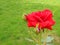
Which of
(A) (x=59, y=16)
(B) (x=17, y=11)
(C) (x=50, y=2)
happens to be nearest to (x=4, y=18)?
(B) (x=17, y=11)

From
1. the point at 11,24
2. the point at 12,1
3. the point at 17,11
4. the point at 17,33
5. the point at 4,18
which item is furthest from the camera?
the point at 12,1

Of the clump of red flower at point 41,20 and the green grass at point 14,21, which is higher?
the clump of red flower at point 41,20

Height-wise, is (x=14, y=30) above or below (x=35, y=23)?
below

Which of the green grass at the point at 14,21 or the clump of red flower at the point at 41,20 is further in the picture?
the green grass at the point at 14,21

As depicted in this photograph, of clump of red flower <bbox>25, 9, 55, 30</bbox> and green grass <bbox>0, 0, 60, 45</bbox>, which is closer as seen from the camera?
clump of red flower <bbox>25, 9, 55, 30</bbox>

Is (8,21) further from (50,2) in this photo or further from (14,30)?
(50,2)

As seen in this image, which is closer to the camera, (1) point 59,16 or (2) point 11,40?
(2) point 11,40

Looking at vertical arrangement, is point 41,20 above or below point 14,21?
above

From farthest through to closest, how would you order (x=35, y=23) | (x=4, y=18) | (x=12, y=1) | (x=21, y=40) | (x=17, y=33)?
1. (x=12, y=1)
2. (x=4, y=18)
3. (x=17, y=33)
4. (x=21, y=40)
5. (x=35, y=23)
